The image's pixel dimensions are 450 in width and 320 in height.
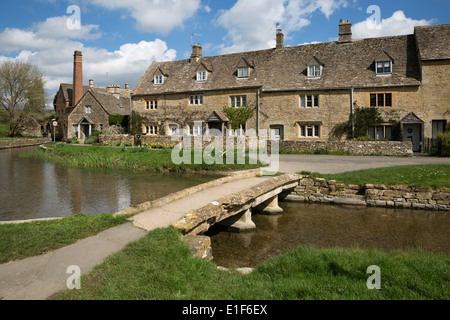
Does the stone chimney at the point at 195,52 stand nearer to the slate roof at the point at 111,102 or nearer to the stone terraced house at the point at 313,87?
the stone terraced house at the point at 313,87

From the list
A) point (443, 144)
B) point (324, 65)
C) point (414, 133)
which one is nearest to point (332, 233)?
point (443, 144)

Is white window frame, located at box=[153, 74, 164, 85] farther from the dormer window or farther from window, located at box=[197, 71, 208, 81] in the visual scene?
the dormer window

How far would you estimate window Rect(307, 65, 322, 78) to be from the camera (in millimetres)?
31250

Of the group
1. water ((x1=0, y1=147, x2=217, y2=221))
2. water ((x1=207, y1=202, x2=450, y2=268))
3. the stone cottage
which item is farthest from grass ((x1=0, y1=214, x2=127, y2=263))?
the stone cottage

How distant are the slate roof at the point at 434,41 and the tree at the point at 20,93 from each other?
54.5 meters

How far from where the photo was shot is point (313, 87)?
30656 mm

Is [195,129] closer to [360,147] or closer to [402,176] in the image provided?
[360,147]

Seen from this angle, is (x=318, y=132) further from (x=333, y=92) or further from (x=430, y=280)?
(x=430, y=280)

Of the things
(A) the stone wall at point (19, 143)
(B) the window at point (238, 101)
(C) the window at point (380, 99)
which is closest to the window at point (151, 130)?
(B) the window at point (238, 101)

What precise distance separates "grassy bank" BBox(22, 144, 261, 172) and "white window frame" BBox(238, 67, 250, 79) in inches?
489

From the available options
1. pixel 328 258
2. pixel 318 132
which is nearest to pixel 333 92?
pixel 318 132

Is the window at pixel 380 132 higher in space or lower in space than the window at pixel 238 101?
lower

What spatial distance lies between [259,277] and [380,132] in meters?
26.8

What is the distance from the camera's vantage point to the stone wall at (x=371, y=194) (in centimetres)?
1370
